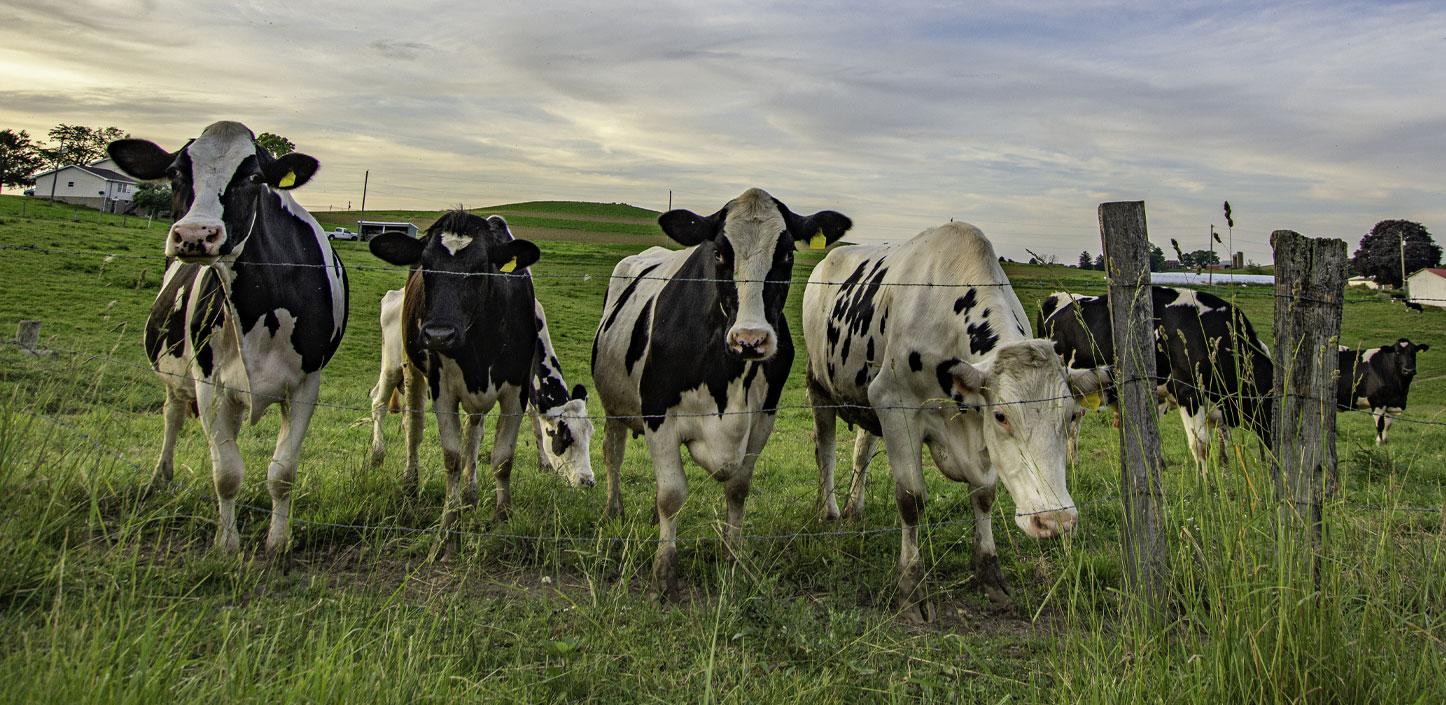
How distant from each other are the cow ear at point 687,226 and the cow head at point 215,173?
90.8 inches

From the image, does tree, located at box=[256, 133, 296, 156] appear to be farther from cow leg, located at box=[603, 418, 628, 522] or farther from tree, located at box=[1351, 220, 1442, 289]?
tree, located at box=[1351, 220, 1442, 289]

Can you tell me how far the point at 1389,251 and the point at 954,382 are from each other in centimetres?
8009

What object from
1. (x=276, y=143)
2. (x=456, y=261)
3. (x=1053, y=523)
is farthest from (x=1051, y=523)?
(x=276, y=143)

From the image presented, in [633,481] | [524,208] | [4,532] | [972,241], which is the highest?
[524,208]

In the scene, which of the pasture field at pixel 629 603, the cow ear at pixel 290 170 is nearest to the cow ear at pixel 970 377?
the pasture field at pixel 629 603

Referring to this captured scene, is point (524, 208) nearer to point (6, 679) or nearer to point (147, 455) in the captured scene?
point (147, 455)

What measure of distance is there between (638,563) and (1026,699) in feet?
8.76

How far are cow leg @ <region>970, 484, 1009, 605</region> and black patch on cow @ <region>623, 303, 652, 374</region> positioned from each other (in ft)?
7.54

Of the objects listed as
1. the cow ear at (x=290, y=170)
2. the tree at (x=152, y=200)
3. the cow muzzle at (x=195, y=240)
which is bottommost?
the cow muzzle at (x=195, y=240)

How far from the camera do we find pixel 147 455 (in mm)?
8078

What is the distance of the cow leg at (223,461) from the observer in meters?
5.56

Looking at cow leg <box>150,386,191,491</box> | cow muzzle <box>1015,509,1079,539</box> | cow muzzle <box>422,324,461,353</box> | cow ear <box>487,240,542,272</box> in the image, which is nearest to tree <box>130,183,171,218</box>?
cow leg <box>150,386,191,491</box>

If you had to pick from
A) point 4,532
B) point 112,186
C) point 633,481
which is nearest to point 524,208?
point 112,186

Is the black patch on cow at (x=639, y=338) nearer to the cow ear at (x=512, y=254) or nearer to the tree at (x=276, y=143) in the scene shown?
the cow ear at (x=512, y=254)
